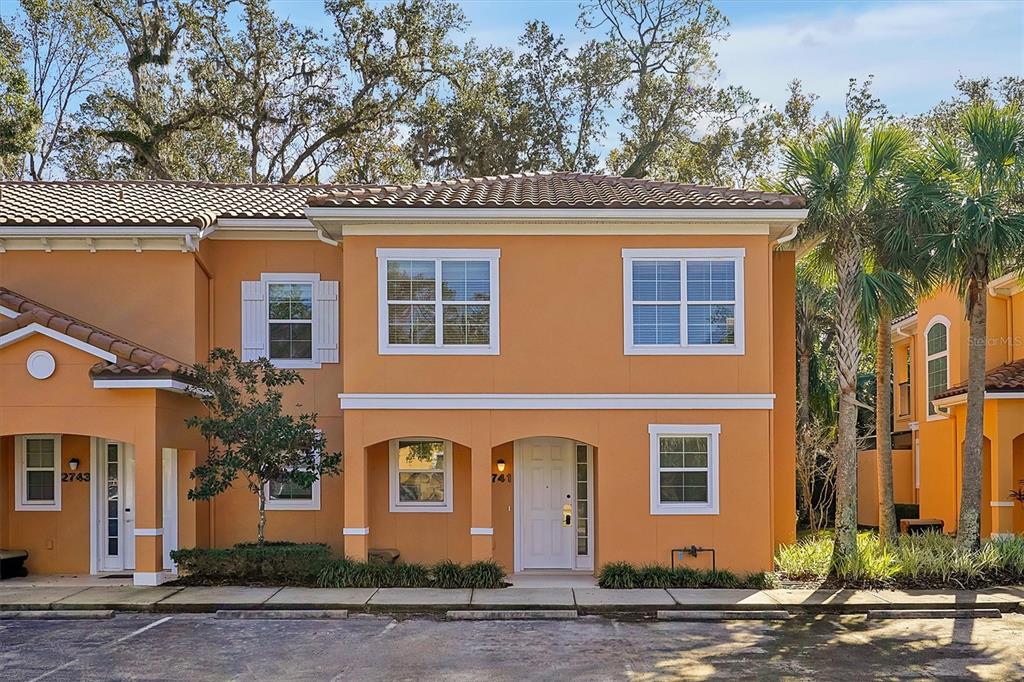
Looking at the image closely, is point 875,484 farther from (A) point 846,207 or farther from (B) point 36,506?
(B) point 36,506

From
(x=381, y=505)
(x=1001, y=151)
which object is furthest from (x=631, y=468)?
(x=1001, y=151)

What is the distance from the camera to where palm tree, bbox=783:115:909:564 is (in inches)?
697

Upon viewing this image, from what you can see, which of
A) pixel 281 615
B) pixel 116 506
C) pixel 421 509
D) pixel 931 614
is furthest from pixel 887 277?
pixel 116 506

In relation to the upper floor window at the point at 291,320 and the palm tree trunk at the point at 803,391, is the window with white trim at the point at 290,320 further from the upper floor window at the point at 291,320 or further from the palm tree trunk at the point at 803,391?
the palm tree trunk at the point at 803,391

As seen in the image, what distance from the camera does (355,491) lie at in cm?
1780

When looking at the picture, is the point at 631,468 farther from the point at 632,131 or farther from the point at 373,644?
the point at 632,131

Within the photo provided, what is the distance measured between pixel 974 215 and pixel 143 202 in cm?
1407

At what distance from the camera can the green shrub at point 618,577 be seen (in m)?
17.1

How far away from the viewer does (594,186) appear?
2000 cm

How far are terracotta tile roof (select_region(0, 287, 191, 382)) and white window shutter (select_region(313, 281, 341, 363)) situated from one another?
2.55 meters

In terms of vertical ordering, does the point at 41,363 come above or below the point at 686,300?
below

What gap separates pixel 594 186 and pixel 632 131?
1569 cm

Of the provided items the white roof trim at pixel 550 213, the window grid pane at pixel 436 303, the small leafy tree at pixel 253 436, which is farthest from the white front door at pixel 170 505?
the white roof trim at pixel 550 213

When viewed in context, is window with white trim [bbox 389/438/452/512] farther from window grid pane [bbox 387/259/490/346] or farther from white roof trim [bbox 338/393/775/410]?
window grid pane [bbox 387/259/490/346]
